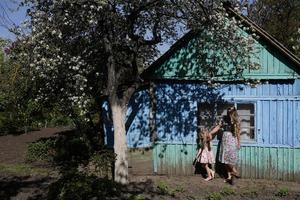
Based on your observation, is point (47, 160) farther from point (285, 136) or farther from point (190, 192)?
point (285, 136)

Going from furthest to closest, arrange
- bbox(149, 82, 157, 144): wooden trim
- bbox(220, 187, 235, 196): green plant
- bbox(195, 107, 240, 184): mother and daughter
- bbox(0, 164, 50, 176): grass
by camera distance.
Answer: bbox(0, 164, 50, 176): grass, bbox(149, 82, 157, 144): wooden trim, bbox(195, 107, 240, 184): mother and daughter, bbox(220, 187, 235, 196): green plant

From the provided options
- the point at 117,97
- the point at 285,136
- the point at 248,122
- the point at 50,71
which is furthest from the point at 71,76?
the point at 285,136

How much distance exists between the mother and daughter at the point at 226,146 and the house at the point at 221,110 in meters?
0.36

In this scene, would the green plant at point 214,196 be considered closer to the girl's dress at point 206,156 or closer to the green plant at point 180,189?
the green plant at point 180,189

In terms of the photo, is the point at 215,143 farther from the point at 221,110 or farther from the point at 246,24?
the point at 246,24

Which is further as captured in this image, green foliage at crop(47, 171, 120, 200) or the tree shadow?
the tree shadow

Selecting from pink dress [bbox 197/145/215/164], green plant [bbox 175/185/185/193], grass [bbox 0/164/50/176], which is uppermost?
pink dress [bbox 197/145/215/164]

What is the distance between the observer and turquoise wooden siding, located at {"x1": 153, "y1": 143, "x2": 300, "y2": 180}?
11672 millimetres

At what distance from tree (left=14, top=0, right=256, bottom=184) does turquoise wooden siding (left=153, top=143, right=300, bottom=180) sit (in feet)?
4.89

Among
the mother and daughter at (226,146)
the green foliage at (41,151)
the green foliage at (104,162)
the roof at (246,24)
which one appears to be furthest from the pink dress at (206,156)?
the green foliage at (41,151)

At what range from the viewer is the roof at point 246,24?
11258mm

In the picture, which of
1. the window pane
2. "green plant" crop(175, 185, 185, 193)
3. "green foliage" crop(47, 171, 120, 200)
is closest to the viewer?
"green foliage" crop(47, 171, 120, 200)

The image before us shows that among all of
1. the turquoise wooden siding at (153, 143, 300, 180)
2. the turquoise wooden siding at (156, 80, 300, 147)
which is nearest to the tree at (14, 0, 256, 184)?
the turquoise wooden siding at (156, 80, 300, 147)

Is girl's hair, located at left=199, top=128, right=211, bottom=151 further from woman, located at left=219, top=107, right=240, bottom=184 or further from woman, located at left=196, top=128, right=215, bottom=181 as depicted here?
woman, located at left=219, top=107, right=240, bottom=184
